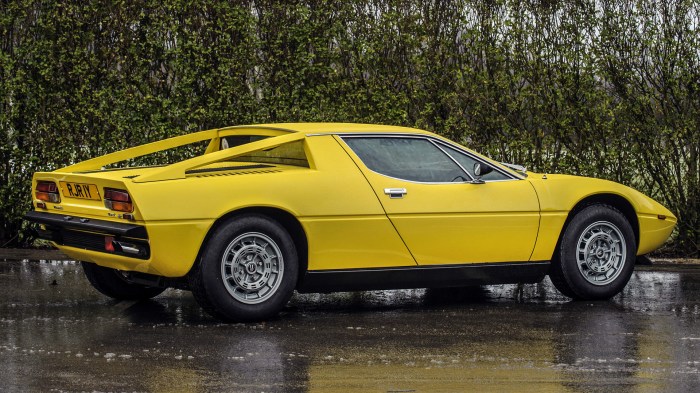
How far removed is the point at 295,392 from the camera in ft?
21.2

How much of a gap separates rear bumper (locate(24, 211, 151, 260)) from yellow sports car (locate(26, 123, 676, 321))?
0.5 inches

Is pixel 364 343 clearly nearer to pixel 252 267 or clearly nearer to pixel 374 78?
pixel 252 267

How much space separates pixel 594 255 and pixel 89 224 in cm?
388

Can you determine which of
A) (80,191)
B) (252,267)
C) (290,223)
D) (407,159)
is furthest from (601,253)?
(80,191)

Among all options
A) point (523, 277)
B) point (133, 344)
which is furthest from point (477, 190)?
point (133, 344)

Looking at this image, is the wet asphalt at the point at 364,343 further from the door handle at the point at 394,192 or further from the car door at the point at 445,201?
the door handle at the point at 394,192

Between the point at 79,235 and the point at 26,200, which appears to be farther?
the point at 26,200

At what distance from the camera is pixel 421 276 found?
9242 mm

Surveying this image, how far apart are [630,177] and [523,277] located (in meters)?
3.83

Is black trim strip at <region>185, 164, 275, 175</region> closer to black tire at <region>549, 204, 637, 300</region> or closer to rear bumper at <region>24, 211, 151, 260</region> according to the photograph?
rear bumper at <region>24, 211, 151, 260</region>

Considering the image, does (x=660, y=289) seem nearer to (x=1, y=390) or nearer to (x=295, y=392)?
(x=295, y=392)

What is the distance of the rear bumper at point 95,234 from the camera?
328 inches

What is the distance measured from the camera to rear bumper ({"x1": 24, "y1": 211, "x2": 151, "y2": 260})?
328 inches

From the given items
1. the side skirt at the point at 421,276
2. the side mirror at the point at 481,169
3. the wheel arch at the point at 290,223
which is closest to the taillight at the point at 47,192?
the wheel arch at the point at 290,223
